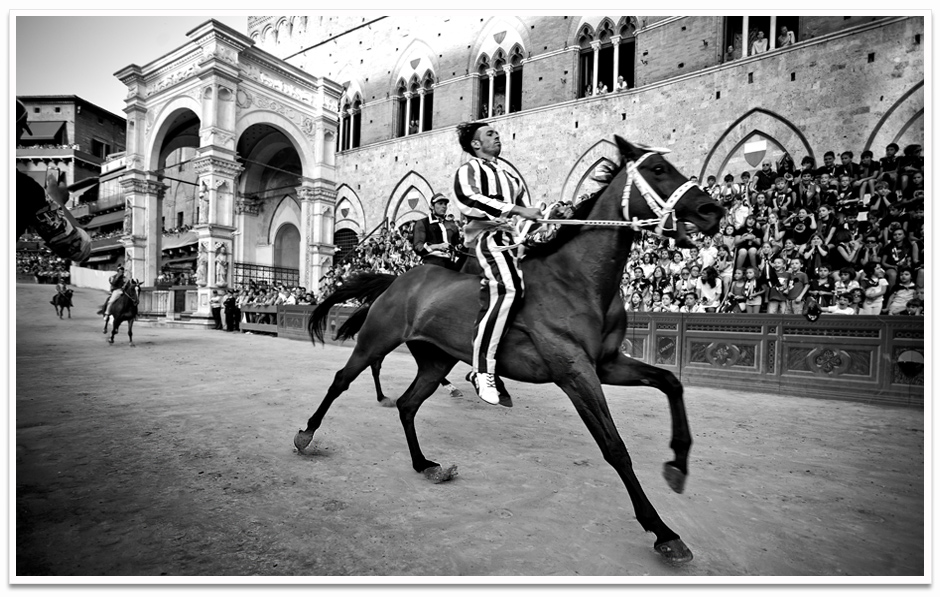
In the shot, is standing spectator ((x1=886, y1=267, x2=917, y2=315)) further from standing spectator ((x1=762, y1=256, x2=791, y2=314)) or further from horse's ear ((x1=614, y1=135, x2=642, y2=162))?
horse's ear ((x1=614, y1=135, x2=642, y2=162))

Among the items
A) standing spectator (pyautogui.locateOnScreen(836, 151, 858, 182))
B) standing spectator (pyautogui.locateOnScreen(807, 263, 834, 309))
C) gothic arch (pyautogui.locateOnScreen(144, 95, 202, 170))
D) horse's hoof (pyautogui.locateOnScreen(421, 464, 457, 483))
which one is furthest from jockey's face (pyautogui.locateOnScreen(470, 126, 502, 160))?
gothic arch (pyautogui.locateOnScreen(144, 95, 202, 170))

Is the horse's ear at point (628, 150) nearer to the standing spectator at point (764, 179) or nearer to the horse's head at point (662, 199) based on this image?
the horse's head at point (662, 199)

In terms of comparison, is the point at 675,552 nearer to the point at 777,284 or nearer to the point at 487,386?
the point at 487,386

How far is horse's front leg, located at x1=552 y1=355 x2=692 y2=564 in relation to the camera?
222 centimetres

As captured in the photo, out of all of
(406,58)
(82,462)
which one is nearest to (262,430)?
(82,462)

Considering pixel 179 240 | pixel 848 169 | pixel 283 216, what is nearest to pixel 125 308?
pixel 848 169

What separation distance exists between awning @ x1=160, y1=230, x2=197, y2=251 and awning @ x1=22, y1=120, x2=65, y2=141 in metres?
27.2

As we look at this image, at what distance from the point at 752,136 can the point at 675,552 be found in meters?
13.0

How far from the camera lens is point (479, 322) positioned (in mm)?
2979

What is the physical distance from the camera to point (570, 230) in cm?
295

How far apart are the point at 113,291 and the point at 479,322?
400 inches

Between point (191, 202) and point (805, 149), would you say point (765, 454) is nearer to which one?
point (805, 149)

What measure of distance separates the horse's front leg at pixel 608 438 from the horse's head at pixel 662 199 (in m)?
0.81

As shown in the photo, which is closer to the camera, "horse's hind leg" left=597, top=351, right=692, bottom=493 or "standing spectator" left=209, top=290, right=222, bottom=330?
"horse's hind leg" left=597, top=351, right=692, bottom=493
